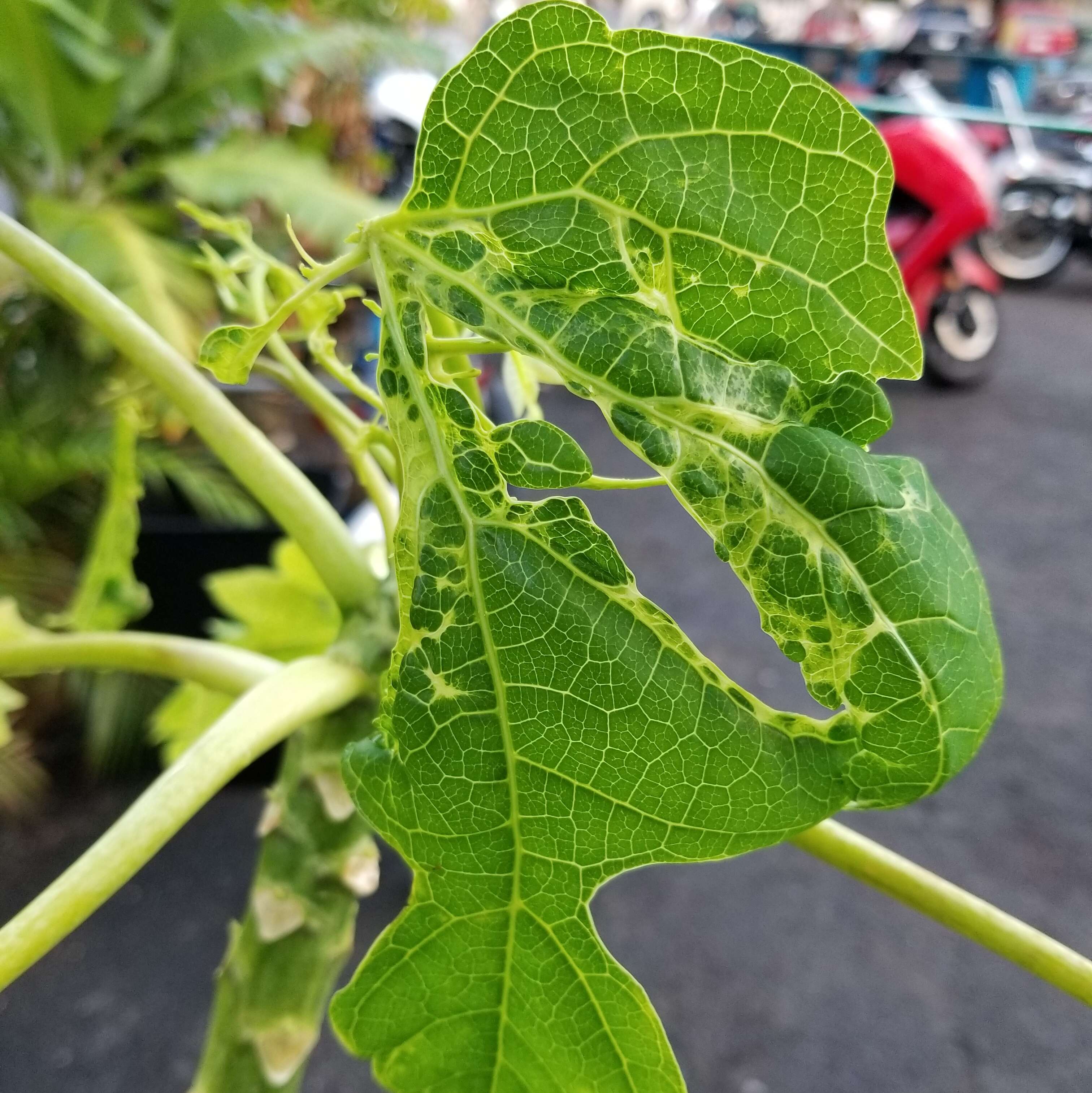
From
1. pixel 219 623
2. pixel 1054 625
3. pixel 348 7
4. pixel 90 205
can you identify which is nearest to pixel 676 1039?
pixel 219 623

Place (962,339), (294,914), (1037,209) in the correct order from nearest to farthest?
(294,914) < (962,339) < (1037,209)

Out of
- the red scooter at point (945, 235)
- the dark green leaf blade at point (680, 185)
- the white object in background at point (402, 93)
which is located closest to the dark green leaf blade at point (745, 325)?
the dark green leaf blade at point (680, 185)

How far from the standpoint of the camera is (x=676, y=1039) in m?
0.96

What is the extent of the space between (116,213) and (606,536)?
1.43 m

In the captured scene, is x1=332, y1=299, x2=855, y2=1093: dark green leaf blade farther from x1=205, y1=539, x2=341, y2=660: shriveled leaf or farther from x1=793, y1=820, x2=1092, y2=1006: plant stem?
x1=205, y1=539, x2=341, y2=660: shriveled leaf

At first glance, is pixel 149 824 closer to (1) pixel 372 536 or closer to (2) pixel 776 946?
(1) pixel 372 536

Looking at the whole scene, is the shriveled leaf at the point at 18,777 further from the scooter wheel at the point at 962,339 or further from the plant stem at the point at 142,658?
the scooter wheel at the point at 962,339

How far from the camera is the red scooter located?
229 centimetres

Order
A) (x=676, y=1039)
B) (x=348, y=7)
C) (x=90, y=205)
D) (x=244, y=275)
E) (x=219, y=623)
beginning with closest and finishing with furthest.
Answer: (x=244, y=275) < (x=219, y=623) < (x=676, y=1039) < (x=90, y=205) < (x=348, y=7)

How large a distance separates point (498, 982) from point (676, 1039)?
834 millimetres

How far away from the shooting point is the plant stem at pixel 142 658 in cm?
31

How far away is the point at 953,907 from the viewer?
0.83ft

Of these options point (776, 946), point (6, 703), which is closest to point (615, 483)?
point (6, 703)

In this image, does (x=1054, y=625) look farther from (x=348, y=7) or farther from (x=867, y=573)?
(x=348, y=7)
